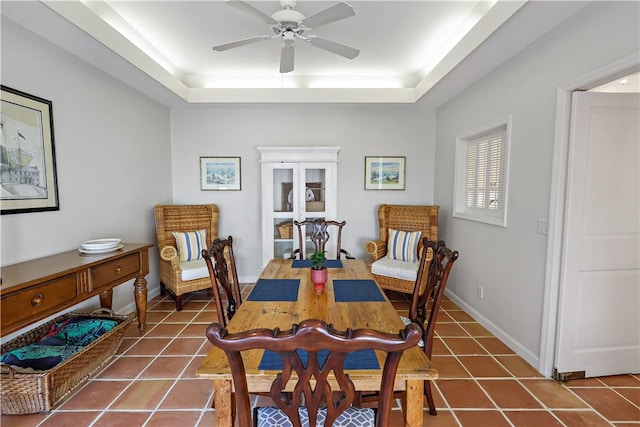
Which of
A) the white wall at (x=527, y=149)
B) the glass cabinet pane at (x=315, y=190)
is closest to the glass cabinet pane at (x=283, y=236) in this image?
the glass cabinet pane at (x=315, y=190)

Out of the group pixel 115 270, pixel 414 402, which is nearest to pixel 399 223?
pixel 414 402

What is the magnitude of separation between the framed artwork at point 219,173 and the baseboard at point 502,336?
125 inches

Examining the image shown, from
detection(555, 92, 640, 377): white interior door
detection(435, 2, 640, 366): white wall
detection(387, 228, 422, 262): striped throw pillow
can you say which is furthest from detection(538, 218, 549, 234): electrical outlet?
detection(387, 228, 422, 262): striped throw pillow

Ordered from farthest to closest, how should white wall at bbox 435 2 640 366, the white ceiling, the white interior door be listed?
1. the white ceiling
2. the white interior door
3. white wall at bbox 435 2 640 366

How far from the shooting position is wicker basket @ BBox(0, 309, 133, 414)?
1.66 meters

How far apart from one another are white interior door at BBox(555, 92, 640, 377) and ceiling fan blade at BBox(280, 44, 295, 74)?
200cm

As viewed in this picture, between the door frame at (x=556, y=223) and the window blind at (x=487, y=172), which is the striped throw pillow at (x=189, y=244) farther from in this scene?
the door frame at (x=556, y=223)

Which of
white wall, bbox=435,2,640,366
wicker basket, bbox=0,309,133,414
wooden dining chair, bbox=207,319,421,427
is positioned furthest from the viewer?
white wall, bbox=435,2,640,366

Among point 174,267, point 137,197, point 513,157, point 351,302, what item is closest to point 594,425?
point 351,302

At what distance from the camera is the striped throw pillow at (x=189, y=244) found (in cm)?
350

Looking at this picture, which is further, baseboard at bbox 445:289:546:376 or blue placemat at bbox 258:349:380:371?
baseboard at bbox 445:289:546:376

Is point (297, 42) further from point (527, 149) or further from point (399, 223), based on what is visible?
point (399, 223)

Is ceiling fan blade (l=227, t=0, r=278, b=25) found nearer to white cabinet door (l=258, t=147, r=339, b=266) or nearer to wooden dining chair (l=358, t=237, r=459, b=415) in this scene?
wooden dining chair (l=358, t=237, r=459, b=415)

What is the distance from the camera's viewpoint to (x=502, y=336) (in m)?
2.61
